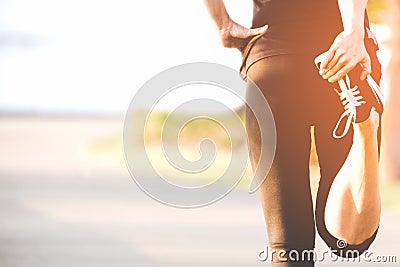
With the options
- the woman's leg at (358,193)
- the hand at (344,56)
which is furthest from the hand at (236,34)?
the woman's leg at (358,193)

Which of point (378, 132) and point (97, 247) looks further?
point (97, 247)

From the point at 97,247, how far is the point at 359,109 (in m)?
1.10

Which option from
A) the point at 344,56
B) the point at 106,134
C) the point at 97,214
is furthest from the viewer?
the point at 97,214

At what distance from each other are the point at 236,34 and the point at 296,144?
42cm

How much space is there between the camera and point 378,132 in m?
4.90

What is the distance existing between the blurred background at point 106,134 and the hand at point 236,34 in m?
0.03

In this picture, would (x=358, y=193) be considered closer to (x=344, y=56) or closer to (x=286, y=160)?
(x=286, y=160)

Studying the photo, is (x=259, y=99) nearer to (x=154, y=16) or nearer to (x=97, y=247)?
(x=154, y=16)

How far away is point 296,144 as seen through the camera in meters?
4.88

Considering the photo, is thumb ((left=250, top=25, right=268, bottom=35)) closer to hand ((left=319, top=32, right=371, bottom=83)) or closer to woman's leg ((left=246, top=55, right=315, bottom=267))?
woman's leg ((left=246, top=55, right=315, bottom=267))

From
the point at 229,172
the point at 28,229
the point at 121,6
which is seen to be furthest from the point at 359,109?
the point at 28,229

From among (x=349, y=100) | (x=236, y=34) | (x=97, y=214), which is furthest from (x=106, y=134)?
(x=349, y=100)

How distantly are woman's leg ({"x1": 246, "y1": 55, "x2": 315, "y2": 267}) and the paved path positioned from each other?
2.4 inches

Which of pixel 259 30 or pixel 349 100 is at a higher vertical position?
pixel 259 30
